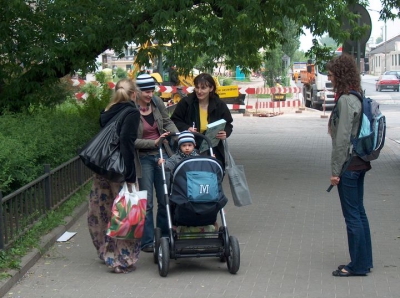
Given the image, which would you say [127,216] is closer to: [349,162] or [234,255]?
[234,255]

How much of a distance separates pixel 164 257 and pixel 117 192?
0.78 metres

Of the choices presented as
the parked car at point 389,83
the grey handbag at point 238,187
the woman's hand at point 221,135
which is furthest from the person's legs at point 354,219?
the parked car at point 389,83

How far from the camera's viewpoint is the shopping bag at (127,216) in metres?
6.94

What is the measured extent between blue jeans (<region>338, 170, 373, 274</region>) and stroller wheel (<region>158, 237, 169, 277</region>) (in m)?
1.53

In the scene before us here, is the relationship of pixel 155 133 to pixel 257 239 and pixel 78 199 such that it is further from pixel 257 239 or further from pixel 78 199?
pixel 78 199

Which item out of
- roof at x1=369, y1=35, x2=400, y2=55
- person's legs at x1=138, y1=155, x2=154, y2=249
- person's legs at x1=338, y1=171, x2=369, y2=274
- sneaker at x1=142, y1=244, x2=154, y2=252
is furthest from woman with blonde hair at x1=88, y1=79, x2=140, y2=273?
roof at x1=369, y1=35, x2=400, y2=55

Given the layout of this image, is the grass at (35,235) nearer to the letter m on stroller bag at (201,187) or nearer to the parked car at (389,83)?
the letter m on stroller bag at (201,187)

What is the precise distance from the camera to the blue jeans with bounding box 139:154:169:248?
761 cm

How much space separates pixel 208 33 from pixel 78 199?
3.49m

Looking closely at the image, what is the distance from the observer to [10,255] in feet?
24.0

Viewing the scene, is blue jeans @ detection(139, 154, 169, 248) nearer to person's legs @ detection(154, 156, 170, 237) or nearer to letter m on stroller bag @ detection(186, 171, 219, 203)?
person's legs @ detection(154, 156, 170, 237)

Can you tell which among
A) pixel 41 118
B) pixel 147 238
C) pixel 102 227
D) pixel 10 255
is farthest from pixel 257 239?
pixel 41 118

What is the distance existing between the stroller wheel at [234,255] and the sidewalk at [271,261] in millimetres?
92

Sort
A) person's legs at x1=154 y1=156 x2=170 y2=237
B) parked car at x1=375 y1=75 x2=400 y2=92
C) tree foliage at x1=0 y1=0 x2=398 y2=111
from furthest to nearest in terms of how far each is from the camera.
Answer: parked car at x1=375 y1=75 x2=400 y2=92
tree foliage at x1=0 y1=0 x2=398 y2=111
person's legs at x1=154 y1=156 x2=170 y2=237
